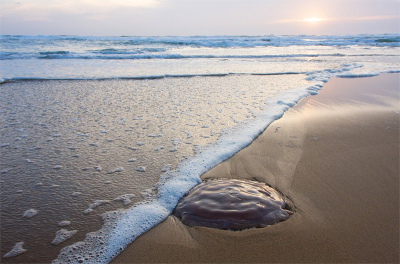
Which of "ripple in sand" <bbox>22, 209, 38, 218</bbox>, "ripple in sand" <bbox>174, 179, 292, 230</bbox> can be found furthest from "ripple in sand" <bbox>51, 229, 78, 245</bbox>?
"ripple in sand" <bbox>174, 179, 292, 230</bbox>

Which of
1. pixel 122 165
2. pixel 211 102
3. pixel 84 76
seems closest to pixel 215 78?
pixel 211 102

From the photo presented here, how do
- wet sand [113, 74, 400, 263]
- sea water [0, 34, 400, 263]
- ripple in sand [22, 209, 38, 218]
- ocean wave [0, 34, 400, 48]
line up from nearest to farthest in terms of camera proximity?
wet sand [113, 74, 400, 263], sea water [0, 34, 400, 263], ripple in sand [22, 209, 38, 218], ocean wave [0, 34, 400, 48]

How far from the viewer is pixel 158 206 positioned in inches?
89.3

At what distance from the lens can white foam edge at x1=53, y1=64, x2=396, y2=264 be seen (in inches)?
71.2

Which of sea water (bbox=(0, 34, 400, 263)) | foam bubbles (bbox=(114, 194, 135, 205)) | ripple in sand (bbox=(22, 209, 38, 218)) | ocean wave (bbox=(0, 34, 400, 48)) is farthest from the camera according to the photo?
ocean wave (bbox=(0, 34, 400, 48))

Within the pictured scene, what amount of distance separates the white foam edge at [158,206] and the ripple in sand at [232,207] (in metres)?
0.17

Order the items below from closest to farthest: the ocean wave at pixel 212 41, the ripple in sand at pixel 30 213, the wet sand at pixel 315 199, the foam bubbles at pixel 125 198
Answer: the wet sand at pixel 315 199 < the ripple in sand at pixel 30 213 < the foam bubbles at pixel 125 198 < the ocean wave at pixel 212 41

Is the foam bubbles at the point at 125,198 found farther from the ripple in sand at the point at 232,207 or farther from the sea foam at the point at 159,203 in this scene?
the ripple in sand at the point at 232,207

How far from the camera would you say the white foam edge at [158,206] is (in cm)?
181

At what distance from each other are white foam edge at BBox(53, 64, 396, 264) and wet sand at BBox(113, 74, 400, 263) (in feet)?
0.29

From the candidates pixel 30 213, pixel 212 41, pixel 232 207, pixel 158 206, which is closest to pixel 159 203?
pixel 158 206

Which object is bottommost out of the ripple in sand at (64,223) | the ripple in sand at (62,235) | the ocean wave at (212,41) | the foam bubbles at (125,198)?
the ripple in sand at (62,235)

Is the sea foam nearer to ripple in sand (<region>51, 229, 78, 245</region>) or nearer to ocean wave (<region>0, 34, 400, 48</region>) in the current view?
ripple in sand (<region>51, 229, 78, 245</region>)

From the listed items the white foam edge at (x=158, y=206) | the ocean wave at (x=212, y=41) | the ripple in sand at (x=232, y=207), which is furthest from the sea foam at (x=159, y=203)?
the ocean wave at (x=212, y=41)
